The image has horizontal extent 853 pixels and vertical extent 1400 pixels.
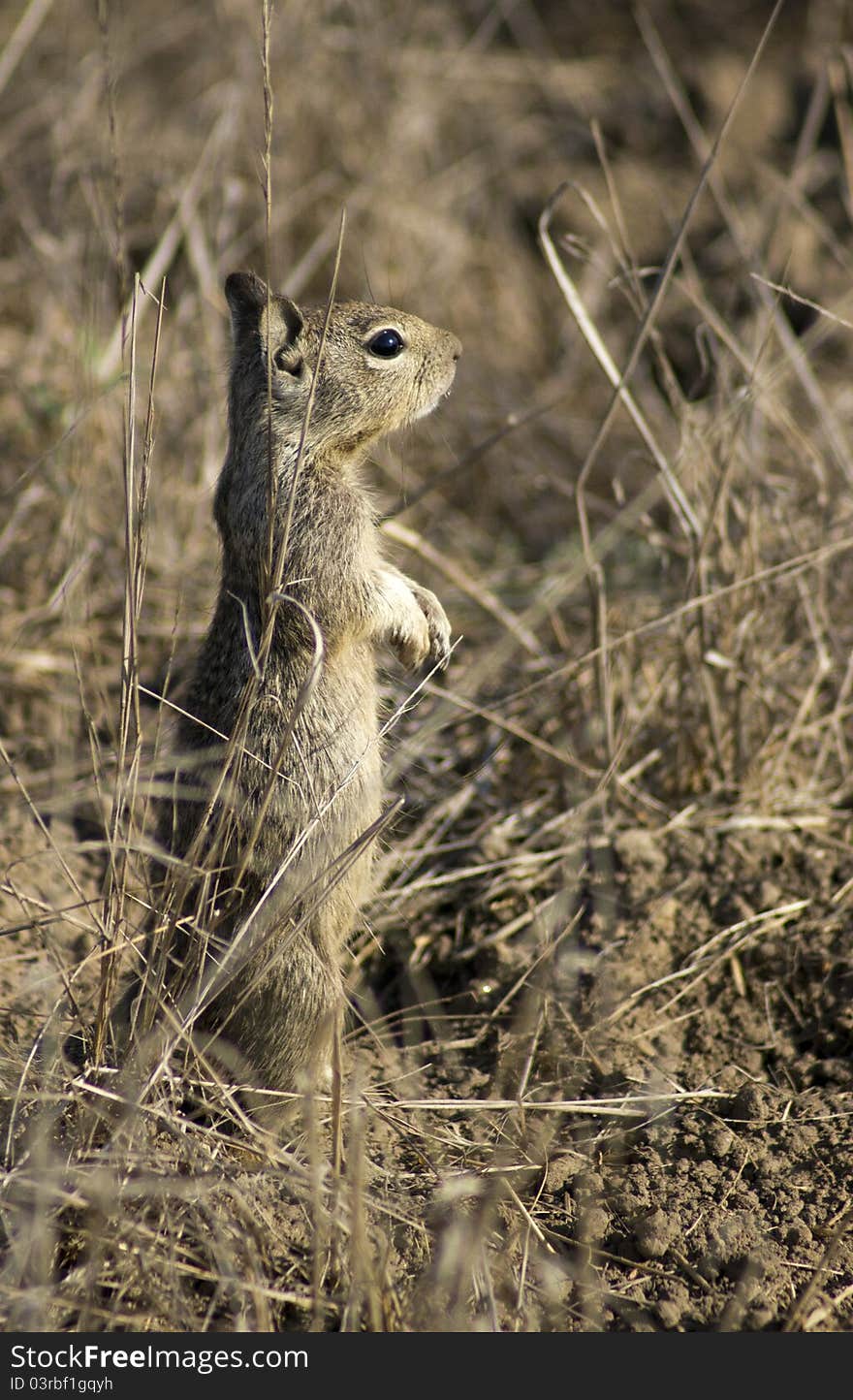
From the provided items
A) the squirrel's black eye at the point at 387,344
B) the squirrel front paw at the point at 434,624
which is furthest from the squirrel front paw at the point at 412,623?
the squirrel's black eye at the point at 387,344

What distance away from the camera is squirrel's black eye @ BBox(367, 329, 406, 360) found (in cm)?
363

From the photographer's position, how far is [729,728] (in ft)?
14.4

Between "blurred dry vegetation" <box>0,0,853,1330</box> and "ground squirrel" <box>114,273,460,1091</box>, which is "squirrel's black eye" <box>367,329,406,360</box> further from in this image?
"blurred dry vegetation" <box>0,0,853,1330</box>

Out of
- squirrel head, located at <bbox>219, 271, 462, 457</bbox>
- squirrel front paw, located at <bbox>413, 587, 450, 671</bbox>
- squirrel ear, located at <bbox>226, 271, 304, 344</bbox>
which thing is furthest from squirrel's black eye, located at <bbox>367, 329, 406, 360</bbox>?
squirrel front paw, located at <bbox>413, 587, 450, 671</bbox>

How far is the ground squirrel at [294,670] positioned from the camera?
11.0 ft

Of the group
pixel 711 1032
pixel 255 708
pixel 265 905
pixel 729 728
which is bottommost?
pixel 711 1032

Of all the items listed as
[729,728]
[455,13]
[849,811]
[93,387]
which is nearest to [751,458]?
[729,728]

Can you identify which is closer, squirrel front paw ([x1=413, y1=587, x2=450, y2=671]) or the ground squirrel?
the ground squirrel

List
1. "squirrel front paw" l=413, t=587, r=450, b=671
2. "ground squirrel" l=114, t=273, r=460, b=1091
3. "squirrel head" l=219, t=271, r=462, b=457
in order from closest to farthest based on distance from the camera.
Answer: "ground squirrel" l=114, t=273, r=460, b=1091 → "squirrel head" l=219, t=271, r=462, b=457 → "squirrel front paw" l=413, t=587, r=450, b=671

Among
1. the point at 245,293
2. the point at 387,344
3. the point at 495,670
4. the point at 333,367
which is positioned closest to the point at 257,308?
the point at 245,293

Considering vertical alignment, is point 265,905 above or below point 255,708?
below

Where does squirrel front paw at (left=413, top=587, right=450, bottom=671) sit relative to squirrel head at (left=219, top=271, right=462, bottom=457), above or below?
below

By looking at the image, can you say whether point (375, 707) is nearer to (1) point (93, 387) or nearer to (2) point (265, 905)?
(2) point (265, 905)

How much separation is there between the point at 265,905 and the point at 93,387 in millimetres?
2402
